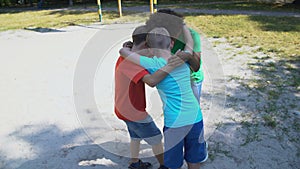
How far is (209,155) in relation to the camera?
8.77ft

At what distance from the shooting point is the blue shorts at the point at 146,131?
220cm

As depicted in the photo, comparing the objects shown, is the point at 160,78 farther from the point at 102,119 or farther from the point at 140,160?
the point at 102,119

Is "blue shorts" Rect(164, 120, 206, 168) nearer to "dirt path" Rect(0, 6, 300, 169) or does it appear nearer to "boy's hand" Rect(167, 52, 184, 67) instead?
"boy's hand" Rect(167, 52, 184, 67)

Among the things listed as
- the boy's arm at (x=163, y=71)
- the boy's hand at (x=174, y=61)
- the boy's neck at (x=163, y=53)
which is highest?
the boy's neck at (x=163, y=53)

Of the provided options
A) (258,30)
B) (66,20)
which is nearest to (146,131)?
(258,30)

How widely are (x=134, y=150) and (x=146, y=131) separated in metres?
0.33

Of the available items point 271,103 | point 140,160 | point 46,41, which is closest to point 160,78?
point 140,160

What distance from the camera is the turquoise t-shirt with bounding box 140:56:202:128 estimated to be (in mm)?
1784

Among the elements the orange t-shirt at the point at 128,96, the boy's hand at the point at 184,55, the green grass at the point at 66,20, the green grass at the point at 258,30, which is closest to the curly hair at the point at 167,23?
the boy's hand at the point at 184,55

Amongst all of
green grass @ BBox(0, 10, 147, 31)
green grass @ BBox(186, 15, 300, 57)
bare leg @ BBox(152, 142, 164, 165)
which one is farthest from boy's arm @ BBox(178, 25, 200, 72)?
green grass @ BBox(0, 10, 147, 31)

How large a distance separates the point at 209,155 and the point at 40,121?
2.01 metres

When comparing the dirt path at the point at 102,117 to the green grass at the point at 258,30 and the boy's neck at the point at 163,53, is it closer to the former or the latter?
the green grass at the point at 258,30

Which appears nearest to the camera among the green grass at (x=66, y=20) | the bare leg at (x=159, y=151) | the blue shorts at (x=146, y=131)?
the blue shorts at (x=146, y=131)

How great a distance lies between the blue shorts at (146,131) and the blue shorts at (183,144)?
29 cm
